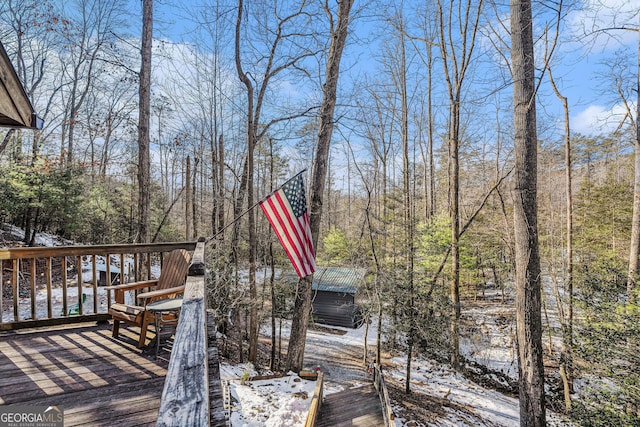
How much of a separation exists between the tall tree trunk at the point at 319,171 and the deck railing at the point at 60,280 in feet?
8.79

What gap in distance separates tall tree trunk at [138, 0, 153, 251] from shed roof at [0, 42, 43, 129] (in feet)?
11.7

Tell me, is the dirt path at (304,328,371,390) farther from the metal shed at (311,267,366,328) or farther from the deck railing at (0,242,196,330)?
the deck railing at (0,242,196,330)

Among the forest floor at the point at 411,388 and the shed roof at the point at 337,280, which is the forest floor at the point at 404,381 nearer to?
the forest floor at the point at 411,388

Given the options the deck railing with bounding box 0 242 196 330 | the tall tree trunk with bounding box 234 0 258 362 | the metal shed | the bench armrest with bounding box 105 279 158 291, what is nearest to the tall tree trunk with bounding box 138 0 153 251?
the deck railing with bounding box 0 242 196 330

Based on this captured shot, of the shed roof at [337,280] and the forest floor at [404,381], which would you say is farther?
the shed roof at [337,280]

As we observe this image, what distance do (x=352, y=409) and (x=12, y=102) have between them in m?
6.35

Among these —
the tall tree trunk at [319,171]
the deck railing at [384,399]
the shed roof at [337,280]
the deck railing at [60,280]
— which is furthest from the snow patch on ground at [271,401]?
the shed roof at [337,280]

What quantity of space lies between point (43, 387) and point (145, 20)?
307 inches

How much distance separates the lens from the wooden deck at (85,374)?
2129 millimetres

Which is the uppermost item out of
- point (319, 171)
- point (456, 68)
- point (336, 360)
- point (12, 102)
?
point (456, 68)

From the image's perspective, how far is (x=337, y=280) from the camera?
636 inches

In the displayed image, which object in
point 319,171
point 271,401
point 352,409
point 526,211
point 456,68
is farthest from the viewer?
point 456,68

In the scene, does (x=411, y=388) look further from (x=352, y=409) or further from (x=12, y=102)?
(x=12, y=102)

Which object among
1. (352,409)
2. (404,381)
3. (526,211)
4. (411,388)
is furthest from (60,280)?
(526,211)
